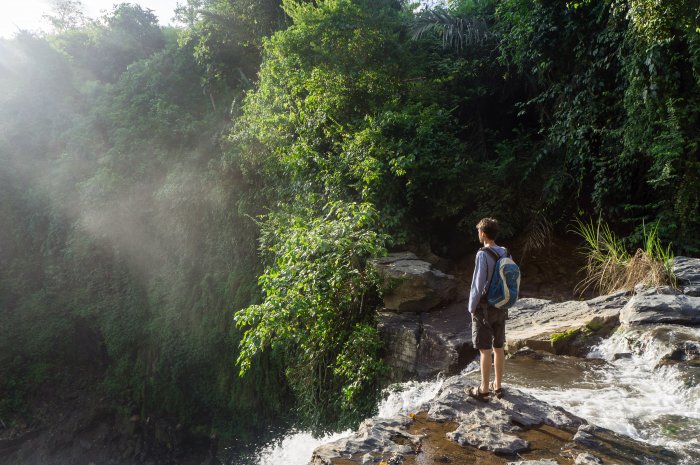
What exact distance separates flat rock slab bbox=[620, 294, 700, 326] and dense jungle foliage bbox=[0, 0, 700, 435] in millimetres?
2013

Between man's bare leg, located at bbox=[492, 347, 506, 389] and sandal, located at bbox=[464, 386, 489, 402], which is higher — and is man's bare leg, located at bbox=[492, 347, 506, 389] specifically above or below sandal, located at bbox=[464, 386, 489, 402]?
above

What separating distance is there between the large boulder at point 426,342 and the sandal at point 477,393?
1774 mm

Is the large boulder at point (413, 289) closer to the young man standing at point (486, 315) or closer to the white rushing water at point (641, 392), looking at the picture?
the white rushing water at point (641, 392)

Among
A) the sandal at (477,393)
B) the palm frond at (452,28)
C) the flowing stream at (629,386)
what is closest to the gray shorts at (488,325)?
the sandal at (477,393)

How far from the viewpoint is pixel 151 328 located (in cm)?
1206

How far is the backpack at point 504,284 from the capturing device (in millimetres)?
3428

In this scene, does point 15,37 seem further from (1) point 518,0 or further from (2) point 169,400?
(1) point 518,0

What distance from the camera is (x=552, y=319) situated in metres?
5.57

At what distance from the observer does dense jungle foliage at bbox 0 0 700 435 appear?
632 centimetres

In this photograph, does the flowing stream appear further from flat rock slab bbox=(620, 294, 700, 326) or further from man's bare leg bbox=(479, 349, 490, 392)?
man's bare leg bbox=(479, 349, 490, 392)

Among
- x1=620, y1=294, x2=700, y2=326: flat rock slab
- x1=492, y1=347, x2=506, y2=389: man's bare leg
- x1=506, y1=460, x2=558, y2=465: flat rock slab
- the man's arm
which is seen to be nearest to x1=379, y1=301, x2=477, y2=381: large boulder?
x1=620, y1=294, x2=700, y2=326: flat rock slab

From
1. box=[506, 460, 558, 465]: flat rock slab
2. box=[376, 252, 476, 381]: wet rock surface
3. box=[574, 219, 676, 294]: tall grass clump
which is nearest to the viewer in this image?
box=[506, 460, 558, 465]: flat rock slab

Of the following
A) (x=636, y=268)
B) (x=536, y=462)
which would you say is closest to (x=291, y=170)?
(x=636, y=268)

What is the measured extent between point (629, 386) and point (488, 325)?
1387 millimetres
